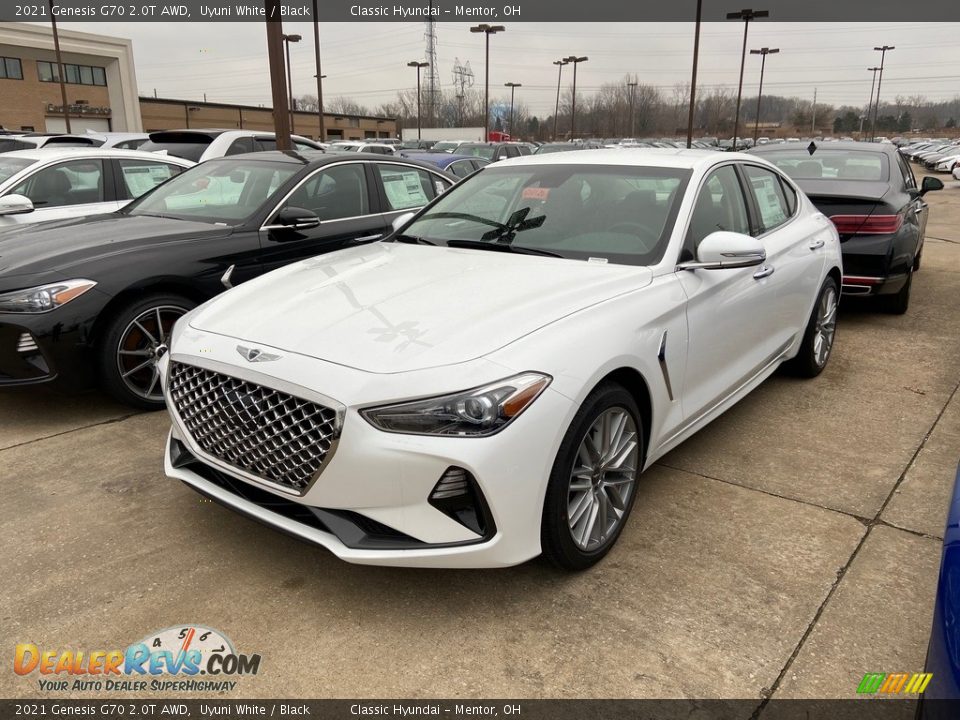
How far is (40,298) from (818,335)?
491 cm

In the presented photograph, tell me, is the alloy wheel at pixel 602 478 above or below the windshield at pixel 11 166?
below

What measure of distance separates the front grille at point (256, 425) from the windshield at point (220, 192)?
2470 mm

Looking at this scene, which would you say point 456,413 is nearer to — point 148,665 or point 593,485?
point 593,485

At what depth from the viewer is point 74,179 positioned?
6.77 m

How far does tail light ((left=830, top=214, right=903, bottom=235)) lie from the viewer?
6234 millimetres

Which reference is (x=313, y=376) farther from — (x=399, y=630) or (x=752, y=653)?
(x=752, y=653)

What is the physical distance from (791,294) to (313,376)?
3157 millimetres

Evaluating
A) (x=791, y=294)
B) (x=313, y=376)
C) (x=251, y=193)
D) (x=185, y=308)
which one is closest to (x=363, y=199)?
(x=251, y=193)

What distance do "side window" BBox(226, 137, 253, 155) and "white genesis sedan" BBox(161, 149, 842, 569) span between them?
734cm

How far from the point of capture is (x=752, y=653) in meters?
2.43

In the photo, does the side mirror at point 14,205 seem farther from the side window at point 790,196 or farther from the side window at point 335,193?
the side window at point 790,196

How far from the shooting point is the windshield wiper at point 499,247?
3521 mm

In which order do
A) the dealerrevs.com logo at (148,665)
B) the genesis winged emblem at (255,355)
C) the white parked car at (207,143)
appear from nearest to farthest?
the dealerrevs.com logo at (148,665) < the genesis winged emblem at (255,355) < the white parked car at (207,143)

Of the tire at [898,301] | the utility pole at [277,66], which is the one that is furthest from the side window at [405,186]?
the tire at [898,301]
